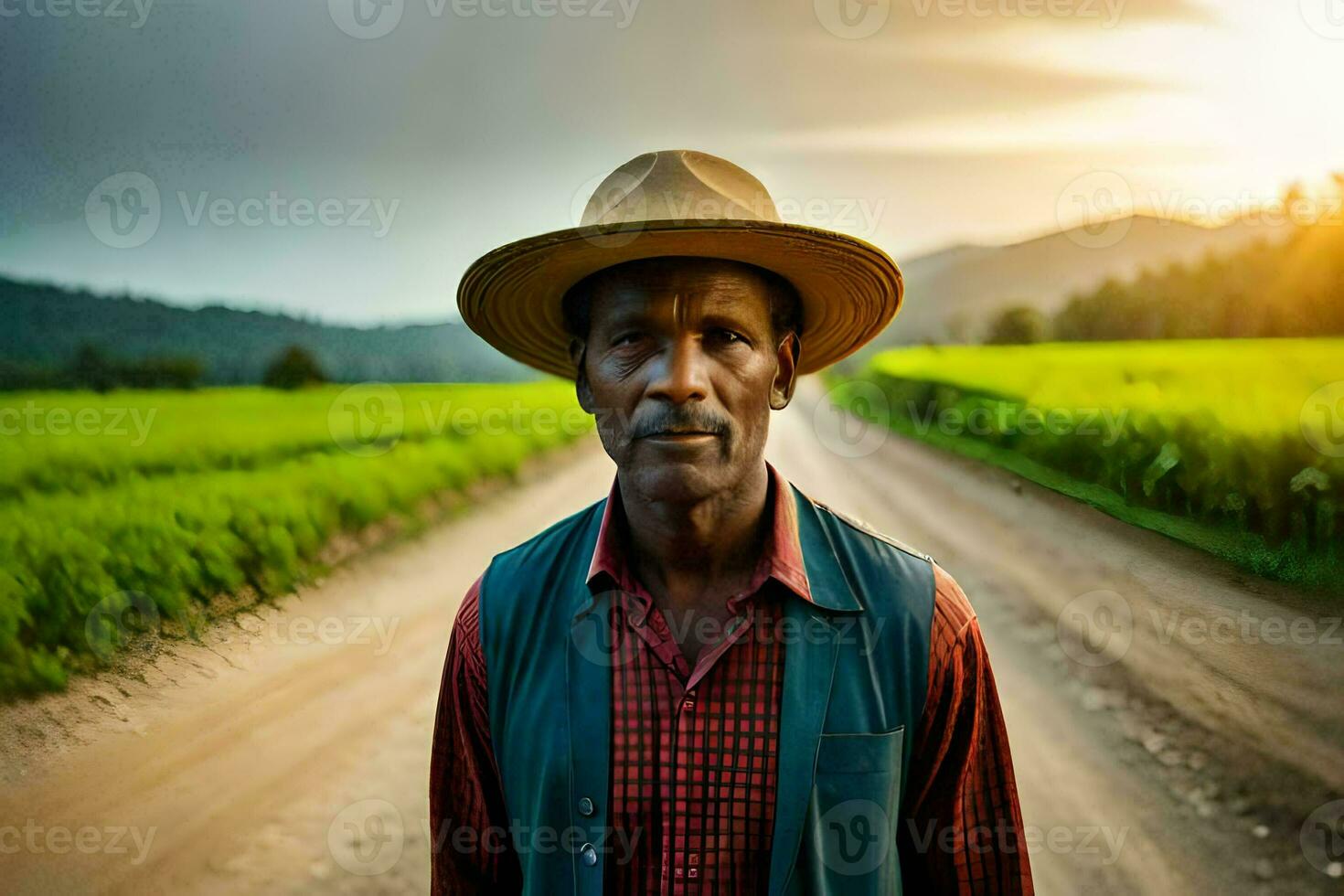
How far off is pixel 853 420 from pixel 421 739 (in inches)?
65.1

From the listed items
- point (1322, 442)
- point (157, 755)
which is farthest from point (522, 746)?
point (1322, 442)

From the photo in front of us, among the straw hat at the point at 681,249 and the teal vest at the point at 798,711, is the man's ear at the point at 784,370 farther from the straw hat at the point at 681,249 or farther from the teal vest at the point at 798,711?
the teal vest at the point at 798,711

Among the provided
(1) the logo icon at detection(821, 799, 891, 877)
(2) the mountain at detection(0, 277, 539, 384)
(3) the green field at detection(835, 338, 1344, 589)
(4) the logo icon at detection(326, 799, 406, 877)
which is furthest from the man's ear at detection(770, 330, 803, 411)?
(4) the logo icon at detection(326, 799, 406, 877)

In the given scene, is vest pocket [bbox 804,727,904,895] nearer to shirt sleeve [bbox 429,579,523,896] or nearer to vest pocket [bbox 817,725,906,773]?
vest pocket [bbox 817,725,906,773]

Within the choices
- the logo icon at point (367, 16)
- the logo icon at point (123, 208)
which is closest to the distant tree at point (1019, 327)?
the logo icon at point (367, 16)

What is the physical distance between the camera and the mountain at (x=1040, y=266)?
2.21 meters

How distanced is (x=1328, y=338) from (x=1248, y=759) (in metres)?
1.08

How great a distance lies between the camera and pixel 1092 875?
2.06 meters

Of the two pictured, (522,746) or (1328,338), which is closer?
(522,746)

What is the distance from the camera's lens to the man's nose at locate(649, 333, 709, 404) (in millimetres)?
1296

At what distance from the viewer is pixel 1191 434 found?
6.84 feet

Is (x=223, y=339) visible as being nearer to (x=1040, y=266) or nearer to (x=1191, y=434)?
(x=1040, y=266)

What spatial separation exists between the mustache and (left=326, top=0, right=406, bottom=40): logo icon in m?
1.61

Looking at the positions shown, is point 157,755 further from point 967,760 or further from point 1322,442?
point 1322,442
